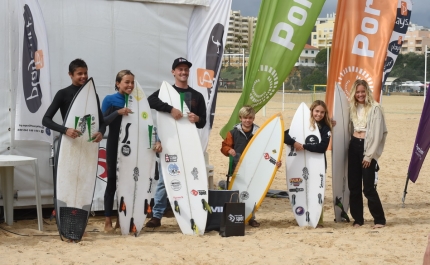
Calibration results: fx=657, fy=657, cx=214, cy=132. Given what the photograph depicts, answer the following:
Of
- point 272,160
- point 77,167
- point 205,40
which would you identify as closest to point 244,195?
point 272,160

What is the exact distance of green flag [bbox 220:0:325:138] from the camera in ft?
24.8

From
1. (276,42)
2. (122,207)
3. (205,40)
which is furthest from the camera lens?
(276,42)

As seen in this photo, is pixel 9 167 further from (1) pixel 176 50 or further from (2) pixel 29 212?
(1) pixel 176 50

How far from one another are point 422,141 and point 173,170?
3.10 m

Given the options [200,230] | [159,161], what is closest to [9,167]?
[159,161]

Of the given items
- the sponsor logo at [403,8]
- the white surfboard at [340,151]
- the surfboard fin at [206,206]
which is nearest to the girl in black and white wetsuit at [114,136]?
the surfboard fin at [206,206]

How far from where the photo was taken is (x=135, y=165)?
20.1 feet

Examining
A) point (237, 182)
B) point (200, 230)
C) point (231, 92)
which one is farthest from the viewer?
point (231, 92)

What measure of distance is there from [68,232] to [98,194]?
1.35m

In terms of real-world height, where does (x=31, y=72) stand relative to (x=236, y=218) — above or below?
above

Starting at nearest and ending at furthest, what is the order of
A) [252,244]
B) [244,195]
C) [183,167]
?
[252,244]
[183,167]
[244,195]

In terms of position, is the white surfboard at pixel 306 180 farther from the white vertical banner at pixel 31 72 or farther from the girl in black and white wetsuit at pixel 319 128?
the white vertical banner at pixel 31 72

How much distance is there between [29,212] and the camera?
711cm

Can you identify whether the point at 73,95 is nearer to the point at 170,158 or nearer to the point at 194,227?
the point at 170,158
